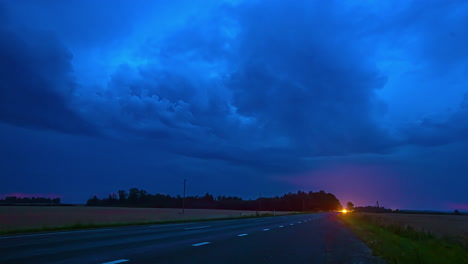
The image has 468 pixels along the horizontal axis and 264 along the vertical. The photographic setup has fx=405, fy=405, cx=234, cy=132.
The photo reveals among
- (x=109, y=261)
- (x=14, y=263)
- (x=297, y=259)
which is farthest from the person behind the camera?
(x=297, y=259)

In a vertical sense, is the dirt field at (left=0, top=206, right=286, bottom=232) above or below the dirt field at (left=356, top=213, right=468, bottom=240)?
above

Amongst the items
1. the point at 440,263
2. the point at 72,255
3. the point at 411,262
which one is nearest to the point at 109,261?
the point at 72,255

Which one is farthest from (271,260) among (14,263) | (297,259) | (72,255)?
(14,263)

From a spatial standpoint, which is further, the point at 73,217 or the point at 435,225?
the point at 435,225

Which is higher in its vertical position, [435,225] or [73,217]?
[73,217]

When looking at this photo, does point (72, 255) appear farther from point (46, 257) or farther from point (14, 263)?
point (14, 263)

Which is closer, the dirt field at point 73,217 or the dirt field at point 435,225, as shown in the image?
the dirt field at point 73,217

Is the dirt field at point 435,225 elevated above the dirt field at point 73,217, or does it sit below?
below

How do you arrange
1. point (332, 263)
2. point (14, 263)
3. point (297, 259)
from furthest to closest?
point (297, 259) < point (332, 263) < point (14, 263)

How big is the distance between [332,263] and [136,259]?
18.1 ft

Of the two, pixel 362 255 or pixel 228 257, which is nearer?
pixel 228 257

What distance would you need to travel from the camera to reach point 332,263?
11.6 meters

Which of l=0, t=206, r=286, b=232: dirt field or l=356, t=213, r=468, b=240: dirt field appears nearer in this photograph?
l=0, t=206, r=286, b=232: dirt field

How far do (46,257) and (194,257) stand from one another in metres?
4.13
